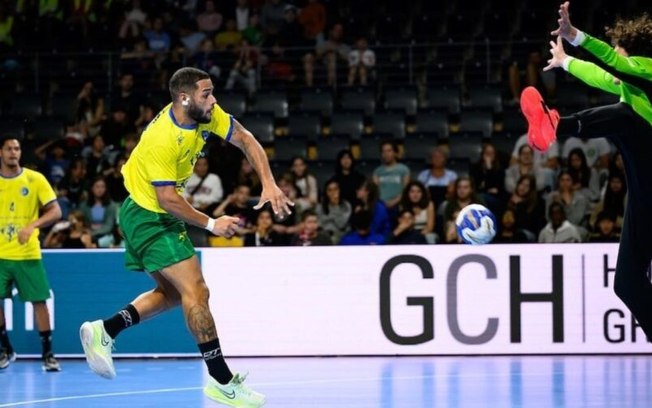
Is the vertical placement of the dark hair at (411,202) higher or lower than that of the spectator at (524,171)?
lower

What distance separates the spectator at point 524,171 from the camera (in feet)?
53.7

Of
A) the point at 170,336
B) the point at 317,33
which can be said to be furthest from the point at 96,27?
the point at 170,336

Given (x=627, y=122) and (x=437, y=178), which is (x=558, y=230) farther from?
(x=627, y=122)

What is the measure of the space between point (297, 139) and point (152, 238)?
9.99 metres

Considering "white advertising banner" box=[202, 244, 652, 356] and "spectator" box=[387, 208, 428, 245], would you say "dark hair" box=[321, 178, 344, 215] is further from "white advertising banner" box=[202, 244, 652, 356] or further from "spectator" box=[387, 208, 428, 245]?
"white advertising banner" box=[202, 244, 652, 356]

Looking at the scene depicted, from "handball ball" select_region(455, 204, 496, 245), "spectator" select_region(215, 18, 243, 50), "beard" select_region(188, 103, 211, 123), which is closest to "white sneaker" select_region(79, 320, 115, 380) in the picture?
"beard" select_region(188, 103, 211, 123)

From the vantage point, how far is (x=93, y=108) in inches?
774

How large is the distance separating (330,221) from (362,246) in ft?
6.47

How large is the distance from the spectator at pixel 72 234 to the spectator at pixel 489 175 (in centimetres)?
503

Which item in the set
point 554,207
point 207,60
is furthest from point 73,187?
point 554,207

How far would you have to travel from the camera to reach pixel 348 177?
16391 mm

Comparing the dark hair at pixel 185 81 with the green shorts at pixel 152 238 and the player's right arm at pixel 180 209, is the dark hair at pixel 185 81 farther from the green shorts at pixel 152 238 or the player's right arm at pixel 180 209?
the green shorts at pixel 152 238

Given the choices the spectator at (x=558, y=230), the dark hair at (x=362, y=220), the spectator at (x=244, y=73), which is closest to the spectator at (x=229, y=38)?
the spectator at (x=244, y=73)

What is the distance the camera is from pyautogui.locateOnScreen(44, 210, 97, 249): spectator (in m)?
15.4
